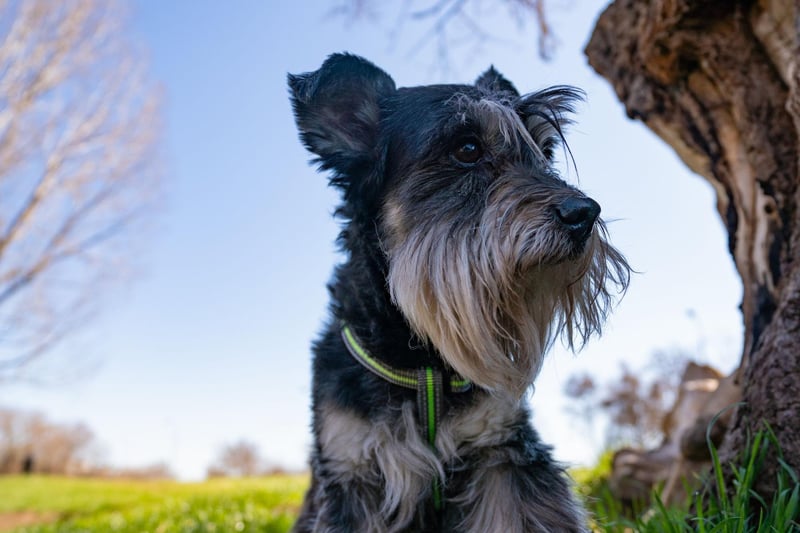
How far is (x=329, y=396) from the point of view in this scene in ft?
8.47

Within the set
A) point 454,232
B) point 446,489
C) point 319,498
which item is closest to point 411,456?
point 446,489

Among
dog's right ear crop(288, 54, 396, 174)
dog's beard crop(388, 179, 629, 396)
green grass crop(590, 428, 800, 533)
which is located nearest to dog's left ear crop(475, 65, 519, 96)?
dog's right ear crop(288, 54, 396, 174)

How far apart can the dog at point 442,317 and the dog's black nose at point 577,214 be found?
0.23ft

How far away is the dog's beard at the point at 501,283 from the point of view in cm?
223

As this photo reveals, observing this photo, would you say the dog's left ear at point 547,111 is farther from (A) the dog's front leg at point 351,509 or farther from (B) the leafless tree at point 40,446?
(B) the leafless tree at point 40,446

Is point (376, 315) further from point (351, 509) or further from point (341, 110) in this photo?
point (341, 110)

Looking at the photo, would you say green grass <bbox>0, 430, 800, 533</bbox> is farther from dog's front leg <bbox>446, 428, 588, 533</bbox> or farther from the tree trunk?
dog's front leg <bbox>446, 428, 588, 533</bbox>

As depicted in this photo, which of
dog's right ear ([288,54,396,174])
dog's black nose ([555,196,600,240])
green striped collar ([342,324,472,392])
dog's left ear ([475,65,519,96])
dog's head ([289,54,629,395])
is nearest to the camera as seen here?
dog's black nose ([555,196,600,240])

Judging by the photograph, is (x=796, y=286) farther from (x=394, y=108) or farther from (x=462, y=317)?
(x=394, y=108)

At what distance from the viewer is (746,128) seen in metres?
3.44

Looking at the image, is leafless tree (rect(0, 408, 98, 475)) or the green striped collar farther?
leafless tree (rect(0, 408, 98, 475))

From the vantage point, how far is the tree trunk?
270 cm

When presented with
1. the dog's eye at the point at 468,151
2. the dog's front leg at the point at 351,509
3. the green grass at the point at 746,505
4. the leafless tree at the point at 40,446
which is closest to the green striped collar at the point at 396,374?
the dog's front leg at the point at 351,509

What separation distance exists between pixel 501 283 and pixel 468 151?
1.85ft
